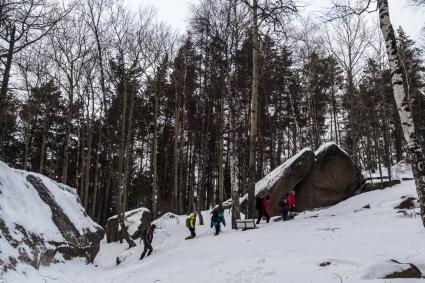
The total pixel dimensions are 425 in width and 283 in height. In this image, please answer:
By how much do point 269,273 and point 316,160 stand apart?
14.0m

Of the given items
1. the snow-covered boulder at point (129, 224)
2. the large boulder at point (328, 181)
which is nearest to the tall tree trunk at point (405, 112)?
the large boulder at point (328, 181)

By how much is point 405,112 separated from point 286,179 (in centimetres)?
1139

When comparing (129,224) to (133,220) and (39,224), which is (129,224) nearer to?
(133,220)

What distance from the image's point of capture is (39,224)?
1179cm

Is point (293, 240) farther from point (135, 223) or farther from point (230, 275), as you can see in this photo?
point (135, 223)

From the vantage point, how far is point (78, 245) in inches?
535

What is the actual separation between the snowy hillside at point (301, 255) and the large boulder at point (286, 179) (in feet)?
8.61

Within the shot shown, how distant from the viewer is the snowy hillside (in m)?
7.16

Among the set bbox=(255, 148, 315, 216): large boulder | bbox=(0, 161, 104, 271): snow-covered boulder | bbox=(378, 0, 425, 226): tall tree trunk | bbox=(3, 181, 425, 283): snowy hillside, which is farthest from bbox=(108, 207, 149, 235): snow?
bbox=(378, 0, 425, 226): tall tree trunk

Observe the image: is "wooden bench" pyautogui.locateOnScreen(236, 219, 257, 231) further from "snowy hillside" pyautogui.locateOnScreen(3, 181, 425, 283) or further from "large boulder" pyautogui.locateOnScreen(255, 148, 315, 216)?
"large boulder" pyautogui.locateOnScreen(255, 148, 315, 216)

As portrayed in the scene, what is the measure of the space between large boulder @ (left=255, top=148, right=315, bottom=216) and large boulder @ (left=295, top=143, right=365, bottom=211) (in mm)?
870

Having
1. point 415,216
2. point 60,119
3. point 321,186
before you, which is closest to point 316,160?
point 321,186

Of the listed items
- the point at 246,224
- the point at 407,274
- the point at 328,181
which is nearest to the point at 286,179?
the point at 328,181

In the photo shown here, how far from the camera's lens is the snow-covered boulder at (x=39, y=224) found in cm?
996
